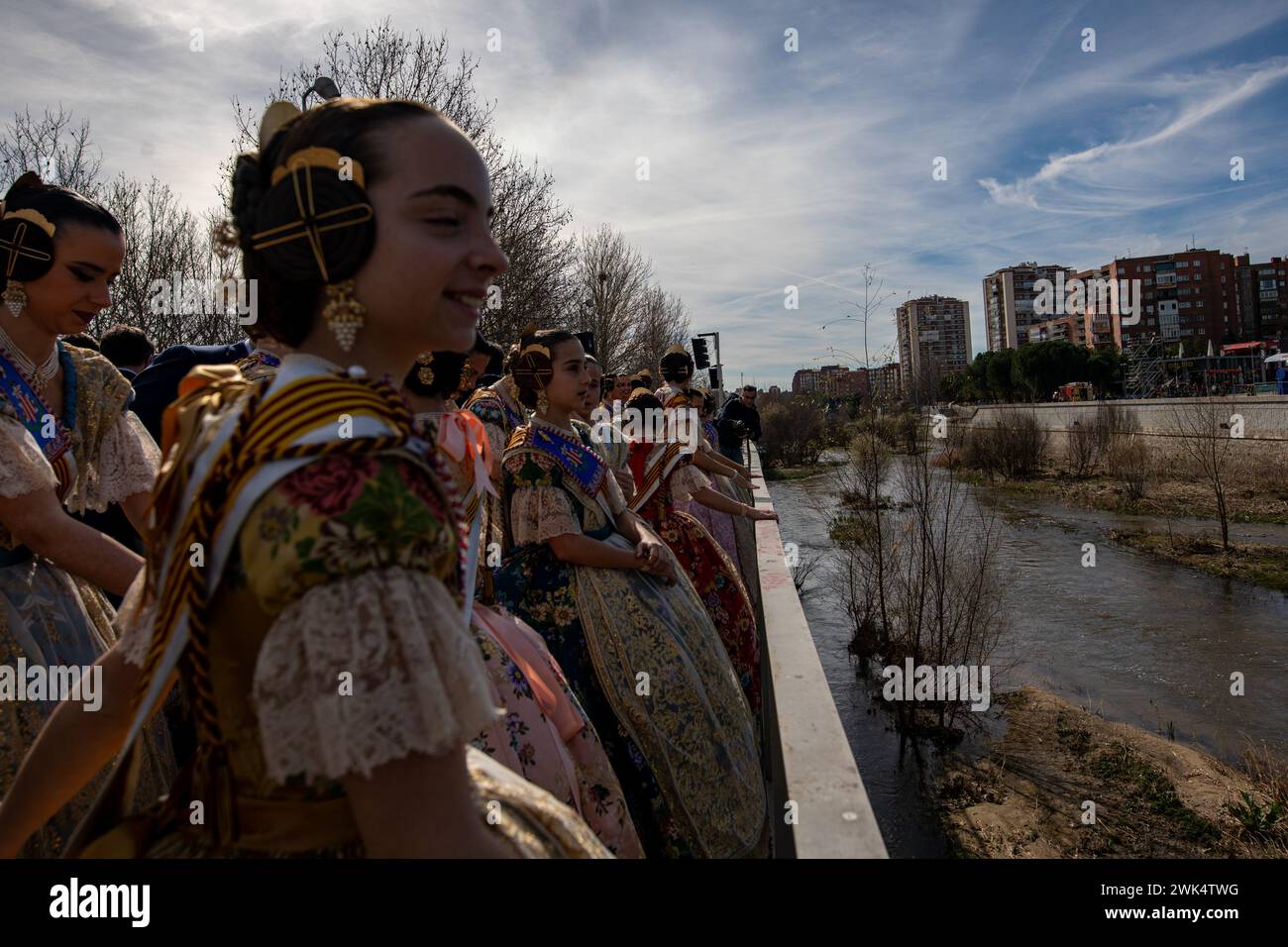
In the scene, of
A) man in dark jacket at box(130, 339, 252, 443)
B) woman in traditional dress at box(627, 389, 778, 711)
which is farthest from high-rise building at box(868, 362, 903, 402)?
man in dark jacket at box(130, 339, 252, 443)

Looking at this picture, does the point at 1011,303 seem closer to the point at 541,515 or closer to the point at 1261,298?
the point at 1261,298

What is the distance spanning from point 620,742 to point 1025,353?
6431cm

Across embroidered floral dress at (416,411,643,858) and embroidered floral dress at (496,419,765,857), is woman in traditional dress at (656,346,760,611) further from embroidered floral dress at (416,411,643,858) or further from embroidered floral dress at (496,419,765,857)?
embroidered floral dress at (416,411,643,858)

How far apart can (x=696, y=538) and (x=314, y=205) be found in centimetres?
405

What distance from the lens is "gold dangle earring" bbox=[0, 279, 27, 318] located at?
2010 mm

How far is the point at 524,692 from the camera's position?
2.15 metres

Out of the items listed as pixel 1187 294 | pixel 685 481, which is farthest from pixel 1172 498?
pixel 1187 294

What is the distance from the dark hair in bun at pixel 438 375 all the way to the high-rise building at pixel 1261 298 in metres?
100

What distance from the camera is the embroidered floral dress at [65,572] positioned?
68.4 inches

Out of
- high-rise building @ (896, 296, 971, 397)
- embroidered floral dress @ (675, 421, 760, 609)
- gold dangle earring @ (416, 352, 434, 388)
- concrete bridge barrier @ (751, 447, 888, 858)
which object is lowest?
concrete bridge barrier @ (751, 447, 888, 858)

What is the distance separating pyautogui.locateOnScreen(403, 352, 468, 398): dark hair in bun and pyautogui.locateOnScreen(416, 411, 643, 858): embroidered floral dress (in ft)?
0.26
